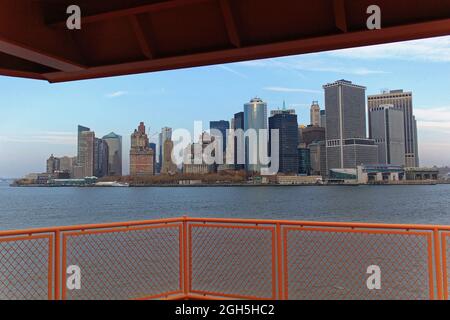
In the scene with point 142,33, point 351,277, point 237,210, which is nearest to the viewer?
A: point 142,33

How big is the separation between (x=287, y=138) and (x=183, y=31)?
155 metres

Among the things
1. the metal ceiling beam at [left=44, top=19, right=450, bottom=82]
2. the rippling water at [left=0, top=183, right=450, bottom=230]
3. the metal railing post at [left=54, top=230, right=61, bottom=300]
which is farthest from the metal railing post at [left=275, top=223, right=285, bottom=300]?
the rippling water at [left=0, top=183, right=450, bottom=230]

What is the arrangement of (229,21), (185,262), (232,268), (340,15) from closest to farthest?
(340,15) < (229,21) < (185,262) < (232,268)

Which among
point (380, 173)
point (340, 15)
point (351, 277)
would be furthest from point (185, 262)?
point (380, 173)

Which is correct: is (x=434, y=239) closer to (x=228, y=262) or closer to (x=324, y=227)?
(x=324, y=227)

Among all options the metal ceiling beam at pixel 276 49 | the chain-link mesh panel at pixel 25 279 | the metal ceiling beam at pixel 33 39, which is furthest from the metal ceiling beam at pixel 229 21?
→ the chain-link mesh panel at pixel 25 279

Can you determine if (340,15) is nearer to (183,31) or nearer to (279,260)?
(183,31)

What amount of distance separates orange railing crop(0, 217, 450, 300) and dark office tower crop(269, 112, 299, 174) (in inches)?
4718

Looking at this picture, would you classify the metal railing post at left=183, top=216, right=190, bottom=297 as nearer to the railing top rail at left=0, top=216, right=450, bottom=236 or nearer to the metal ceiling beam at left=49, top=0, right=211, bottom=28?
the railing top rail at left=0, top=216, right=450, bottom=236

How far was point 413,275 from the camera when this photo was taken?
23984 mm

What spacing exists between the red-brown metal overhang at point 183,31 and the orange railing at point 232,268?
2.72 meters

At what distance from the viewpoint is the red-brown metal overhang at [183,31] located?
18.5ft

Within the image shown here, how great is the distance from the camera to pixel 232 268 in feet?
85.6

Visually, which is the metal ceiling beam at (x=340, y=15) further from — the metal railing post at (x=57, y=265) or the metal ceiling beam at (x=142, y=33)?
the metal railing post at (x=57, y=265)
